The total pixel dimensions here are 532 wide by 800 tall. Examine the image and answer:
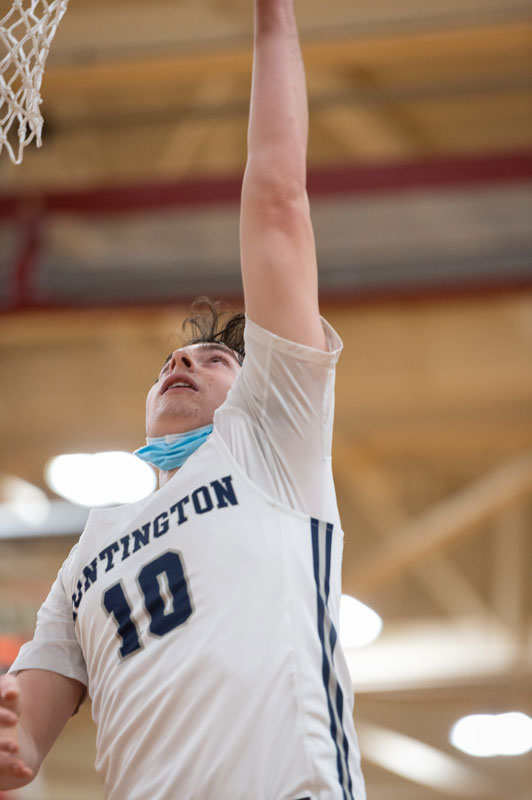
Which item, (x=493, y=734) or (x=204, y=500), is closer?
(x=204, y=500)

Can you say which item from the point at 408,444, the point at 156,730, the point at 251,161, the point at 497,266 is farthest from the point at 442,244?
the point at 156,730

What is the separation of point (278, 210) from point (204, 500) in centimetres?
80

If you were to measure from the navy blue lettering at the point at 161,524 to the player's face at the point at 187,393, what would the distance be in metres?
0.43

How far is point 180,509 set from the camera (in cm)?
311

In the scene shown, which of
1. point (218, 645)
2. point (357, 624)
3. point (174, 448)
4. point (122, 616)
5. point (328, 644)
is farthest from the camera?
point (357, 624)

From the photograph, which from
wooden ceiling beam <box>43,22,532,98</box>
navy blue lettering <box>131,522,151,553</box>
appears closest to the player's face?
navy blue lettering <box>131,522,151,553</box>

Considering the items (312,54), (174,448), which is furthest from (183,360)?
(312,54)

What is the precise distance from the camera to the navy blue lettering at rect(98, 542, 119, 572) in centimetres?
320

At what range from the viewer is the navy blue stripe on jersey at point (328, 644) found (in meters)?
2.78

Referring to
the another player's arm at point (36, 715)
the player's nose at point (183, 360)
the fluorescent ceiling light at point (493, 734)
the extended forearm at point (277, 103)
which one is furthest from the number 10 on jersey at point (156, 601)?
the fluorescent ceiling light at point (493, 734)

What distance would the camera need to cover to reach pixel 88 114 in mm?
13469

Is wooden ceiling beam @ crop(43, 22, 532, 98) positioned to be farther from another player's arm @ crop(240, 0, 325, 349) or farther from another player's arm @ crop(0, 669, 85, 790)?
another player's arm @ crop(0, 669, 85, 790)

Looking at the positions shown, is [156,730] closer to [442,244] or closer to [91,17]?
[442,244]

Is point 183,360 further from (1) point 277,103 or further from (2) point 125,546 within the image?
(1) point 277,103
